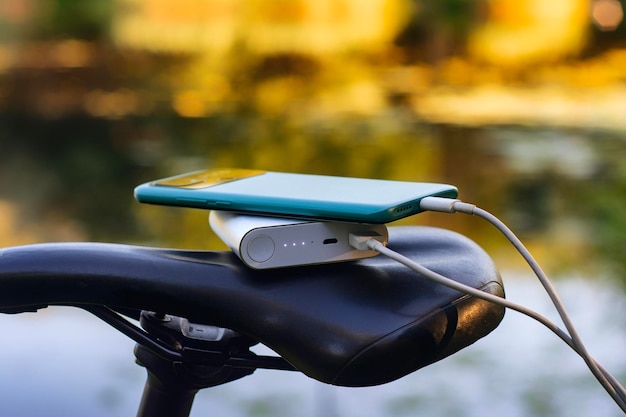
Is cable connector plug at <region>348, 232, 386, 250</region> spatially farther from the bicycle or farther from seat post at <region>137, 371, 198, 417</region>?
seat post at <region>137, 371, 198, 417</region>

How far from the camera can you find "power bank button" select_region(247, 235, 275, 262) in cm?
49

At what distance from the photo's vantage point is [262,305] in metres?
0.49

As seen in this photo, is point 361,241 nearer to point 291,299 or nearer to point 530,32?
point 291,299

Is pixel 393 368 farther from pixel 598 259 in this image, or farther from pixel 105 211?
pixel 105 211

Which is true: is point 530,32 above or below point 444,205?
above

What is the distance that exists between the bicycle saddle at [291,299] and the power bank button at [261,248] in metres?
0.02

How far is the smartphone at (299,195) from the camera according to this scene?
1.64 ft

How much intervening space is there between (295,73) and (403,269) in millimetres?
1947

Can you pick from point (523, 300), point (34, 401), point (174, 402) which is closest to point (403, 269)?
point (174, 402)

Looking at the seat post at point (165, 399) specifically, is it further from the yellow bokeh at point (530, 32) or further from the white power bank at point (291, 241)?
the yellow bokeh at point (530, 32)

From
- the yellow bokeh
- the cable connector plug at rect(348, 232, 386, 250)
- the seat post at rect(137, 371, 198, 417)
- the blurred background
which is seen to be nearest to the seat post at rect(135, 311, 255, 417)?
the seat post at rect(137, 371, 198, 417)

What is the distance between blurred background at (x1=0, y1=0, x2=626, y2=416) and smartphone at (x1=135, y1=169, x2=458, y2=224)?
1598mm

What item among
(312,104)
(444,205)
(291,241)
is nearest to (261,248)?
(291,241)

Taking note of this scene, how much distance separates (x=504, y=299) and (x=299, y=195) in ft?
0.48
